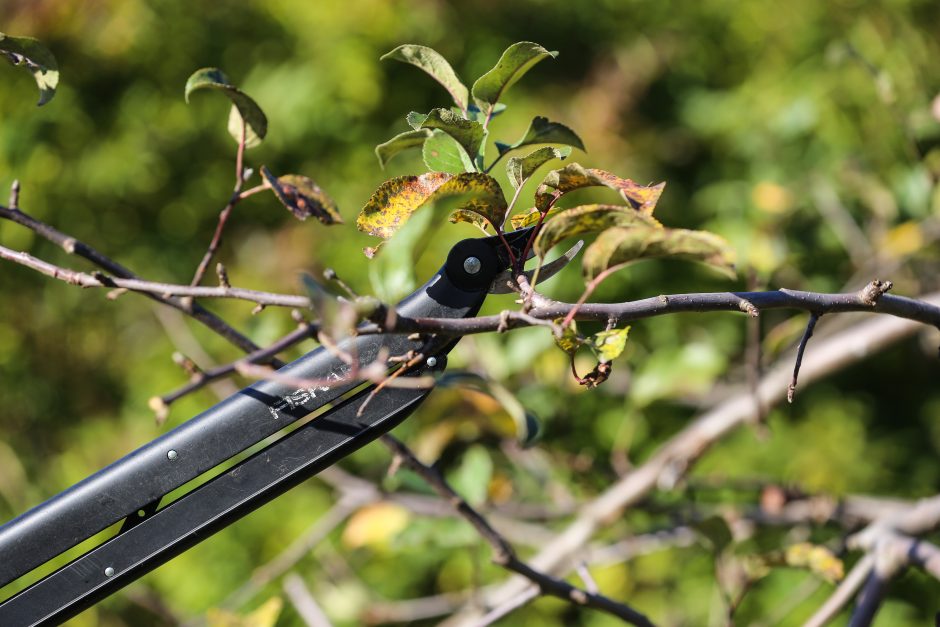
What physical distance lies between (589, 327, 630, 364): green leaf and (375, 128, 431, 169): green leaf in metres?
0.21

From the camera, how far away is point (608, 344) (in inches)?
22.3

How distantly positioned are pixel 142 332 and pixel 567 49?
1.52 metres

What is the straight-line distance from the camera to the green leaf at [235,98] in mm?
695

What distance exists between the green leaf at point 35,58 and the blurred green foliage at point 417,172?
1112 mm

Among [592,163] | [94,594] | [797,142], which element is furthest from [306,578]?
[797,142]

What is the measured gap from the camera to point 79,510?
63 centimetres

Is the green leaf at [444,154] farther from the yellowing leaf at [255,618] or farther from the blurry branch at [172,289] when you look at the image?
the yellowing leaf at [255,618]

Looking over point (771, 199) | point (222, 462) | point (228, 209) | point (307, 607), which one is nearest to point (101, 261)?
point (228, 209)

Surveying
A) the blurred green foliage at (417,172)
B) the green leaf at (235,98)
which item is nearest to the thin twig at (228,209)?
the green leaf at (235,98)

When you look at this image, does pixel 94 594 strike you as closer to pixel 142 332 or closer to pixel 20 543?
pixel 20 543

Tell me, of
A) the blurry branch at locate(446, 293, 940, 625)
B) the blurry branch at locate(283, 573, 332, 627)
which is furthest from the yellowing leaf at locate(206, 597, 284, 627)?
the blurry branch at locate(446, 293, 940, 625)

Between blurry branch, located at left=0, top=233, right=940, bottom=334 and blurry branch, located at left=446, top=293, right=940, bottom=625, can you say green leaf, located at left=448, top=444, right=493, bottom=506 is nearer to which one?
blurry branch, located at left=446, top=293, right=940, bottom=625

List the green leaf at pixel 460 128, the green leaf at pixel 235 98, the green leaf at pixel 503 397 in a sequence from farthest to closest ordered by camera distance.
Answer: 1. the green leaf at pixel 503 397
2. the green leaf at pixel 235 98
3. the green leaf at pixel 460 128

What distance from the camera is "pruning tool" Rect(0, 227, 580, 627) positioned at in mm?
616
